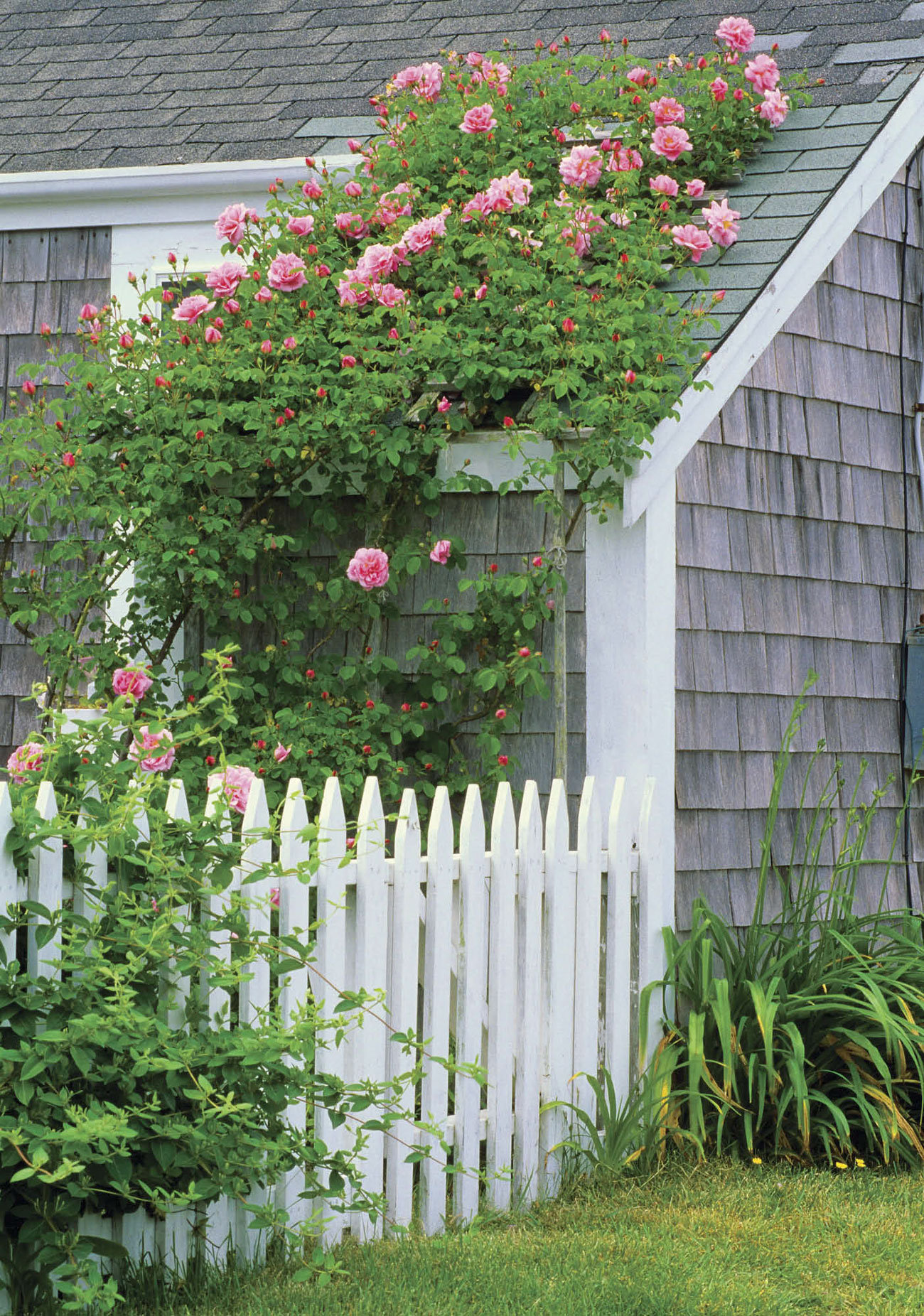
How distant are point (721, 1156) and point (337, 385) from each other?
262 centimetres

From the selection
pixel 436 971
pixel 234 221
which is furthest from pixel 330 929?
pixel 234 221

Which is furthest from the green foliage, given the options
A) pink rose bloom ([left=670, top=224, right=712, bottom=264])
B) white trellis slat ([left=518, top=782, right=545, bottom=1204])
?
pink rose bloom ([left=670, top=224, right=712, bottom=264])

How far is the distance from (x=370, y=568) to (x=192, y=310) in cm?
111

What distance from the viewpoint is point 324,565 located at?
18.7ft

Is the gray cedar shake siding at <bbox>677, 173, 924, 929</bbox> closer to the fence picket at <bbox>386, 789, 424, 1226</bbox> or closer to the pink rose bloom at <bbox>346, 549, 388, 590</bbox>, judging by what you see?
the pink rose bloom at <bbox>346, 549, 388, 590</bbox>

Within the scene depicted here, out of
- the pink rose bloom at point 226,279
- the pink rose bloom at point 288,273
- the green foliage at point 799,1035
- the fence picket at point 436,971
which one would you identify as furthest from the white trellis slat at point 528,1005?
the pink rose bloom at point 226,279

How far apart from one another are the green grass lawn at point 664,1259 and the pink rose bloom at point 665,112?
136 inches

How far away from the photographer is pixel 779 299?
567 centimetres

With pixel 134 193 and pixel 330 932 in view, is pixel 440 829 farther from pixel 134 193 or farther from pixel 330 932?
pixel 134 193

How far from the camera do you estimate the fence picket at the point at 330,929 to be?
399 centimetres

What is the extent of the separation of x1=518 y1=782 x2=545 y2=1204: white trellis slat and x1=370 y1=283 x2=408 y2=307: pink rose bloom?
5.60ft

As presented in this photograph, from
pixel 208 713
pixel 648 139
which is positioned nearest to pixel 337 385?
pixel 208 713

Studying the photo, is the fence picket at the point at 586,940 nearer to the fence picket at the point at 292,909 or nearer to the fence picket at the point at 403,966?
the fence picket at the point at 403,966

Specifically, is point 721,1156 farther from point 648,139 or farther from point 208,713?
point 648,139
